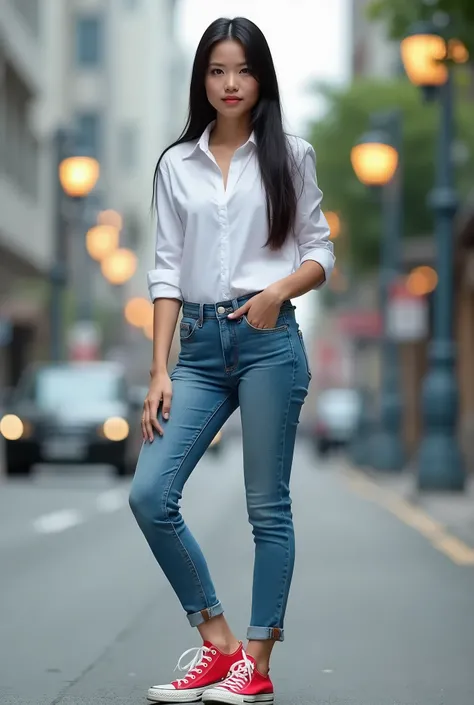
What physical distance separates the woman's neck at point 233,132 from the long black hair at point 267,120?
4 cm

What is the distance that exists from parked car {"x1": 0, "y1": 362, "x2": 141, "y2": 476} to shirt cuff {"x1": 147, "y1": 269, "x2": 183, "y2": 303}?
1641 centimetres

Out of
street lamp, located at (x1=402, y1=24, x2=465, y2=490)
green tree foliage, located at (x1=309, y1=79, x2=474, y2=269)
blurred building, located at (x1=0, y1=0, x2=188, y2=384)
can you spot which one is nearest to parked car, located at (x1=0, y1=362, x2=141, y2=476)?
street lamp, located at (x1=402, y1=24, x2=465, y2=490)

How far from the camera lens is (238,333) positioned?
518 cm

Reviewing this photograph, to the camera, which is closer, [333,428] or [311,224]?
[311,224]

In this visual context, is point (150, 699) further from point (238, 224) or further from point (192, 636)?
point (192, 636)

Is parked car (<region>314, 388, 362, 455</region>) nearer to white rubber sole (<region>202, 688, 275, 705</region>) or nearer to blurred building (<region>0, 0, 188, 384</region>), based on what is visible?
blurred building (<region>0, 0, 188, 384</region>)

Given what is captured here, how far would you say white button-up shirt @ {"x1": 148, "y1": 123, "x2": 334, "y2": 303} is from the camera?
5211 millimetres

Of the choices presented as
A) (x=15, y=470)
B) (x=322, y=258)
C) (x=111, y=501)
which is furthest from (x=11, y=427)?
(x=322, y=258)

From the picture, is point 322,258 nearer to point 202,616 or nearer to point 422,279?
point 202,616

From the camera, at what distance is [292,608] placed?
843cm

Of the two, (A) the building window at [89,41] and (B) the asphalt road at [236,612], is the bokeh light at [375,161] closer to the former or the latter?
(B) the asphalt road at [236,612]

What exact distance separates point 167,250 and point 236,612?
3.20 metres

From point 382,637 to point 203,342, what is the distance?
99.3 inches

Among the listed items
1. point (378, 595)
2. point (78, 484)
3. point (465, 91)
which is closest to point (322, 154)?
point (465, 91)
